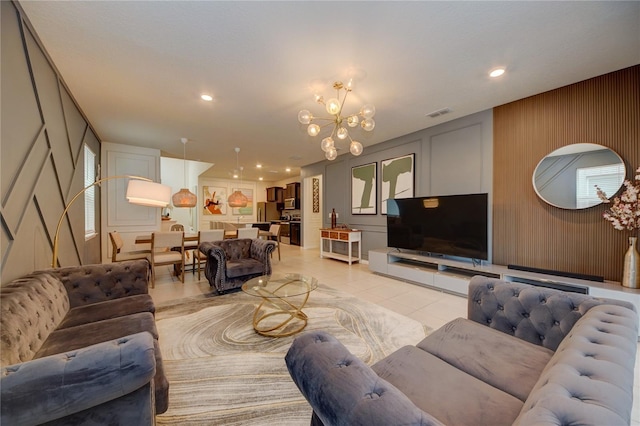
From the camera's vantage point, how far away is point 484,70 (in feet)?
8.11

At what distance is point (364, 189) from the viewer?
217 inches

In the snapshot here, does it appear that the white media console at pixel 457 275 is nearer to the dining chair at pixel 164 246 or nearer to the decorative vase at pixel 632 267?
the decorative vase at pixel 632 267

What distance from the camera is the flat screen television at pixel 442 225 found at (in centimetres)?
335

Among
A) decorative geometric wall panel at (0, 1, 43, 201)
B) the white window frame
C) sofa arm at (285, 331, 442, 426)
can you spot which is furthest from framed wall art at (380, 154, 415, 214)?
the white window frame

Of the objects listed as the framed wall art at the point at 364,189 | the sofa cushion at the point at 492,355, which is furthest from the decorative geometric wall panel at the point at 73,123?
the framed wall art at the point at 364,189

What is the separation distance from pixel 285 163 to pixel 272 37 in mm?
5025

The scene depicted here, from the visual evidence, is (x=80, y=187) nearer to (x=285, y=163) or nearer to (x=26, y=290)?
(x=26, y=290)

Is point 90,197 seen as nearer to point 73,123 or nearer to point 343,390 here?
point 73,123

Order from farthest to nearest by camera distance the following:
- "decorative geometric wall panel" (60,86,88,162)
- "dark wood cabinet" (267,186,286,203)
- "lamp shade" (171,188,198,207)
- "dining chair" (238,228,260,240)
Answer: "dark wood cabinet" (267,186,286,203) < "dining chair" (238,228,260,240) < "lamp shade" (171,188,198,207) < "decorative geometric wall panel" (60,86,88,162)

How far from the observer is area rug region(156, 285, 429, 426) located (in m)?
1.48

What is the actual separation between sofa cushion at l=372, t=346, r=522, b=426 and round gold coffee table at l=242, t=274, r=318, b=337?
51.5 inches

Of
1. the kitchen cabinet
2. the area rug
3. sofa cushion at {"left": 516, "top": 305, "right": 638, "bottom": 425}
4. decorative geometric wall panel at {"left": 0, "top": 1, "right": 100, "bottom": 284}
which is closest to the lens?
sofa cushion at {"left": 516, "top": 305, "right": 638, "bottom": 425}

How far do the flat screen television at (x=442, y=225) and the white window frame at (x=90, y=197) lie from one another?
522 centimetres

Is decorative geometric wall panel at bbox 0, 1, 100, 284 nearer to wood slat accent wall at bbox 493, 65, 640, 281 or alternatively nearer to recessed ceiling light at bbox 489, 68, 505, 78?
recessed ceiling light at bbox 489, 68, 505, 78
